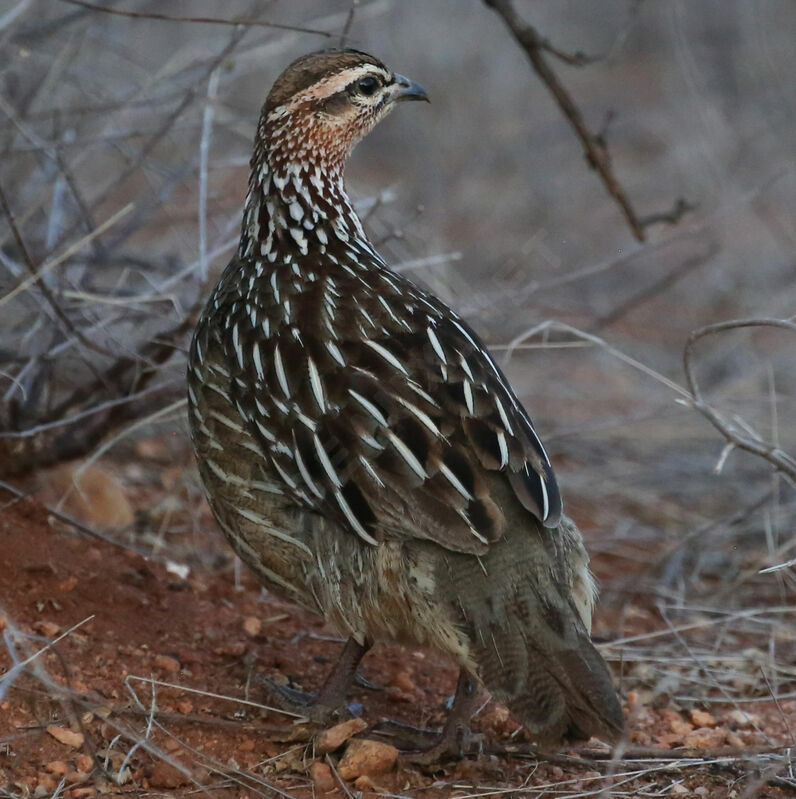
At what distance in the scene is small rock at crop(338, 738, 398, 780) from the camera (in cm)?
330

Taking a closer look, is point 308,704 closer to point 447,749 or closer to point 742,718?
point 447,749

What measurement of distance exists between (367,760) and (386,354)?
1.13 metres

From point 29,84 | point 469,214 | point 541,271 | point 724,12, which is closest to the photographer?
point 29,84

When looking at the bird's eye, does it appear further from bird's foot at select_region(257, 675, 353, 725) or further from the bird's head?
bird's foot at select_region(257, 675, 353, 725)

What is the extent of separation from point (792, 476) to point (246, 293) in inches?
71.1

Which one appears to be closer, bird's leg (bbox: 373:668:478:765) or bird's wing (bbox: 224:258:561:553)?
bird's wing (bbox: 224:258:561:553)

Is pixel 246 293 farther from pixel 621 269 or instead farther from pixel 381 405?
pixel 621 269

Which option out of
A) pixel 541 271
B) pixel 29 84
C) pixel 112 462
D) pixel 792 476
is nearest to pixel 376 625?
pixel 792 476

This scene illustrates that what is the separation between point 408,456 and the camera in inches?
127

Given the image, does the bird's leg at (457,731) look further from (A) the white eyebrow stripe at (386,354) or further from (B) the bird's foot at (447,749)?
(A) the white eyebrow stripe at (386,354)

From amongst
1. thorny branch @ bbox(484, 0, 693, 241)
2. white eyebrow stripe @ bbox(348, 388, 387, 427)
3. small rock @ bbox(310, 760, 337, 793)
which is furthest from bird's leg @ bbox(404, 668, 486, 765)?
thorny branch @ bbox(484, 0, 693, 241)

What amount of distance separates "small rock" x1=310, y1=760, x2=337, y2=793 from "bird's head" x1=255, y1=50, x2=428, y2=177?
1.92m

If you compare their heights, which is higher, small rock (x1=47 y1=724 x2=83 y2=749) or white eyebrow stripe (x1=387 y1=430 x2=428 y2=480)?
white eyebrow stripe (x1=387 y1=430 x2=428 y2=480)

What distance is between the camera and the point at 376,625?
11.0 ft
